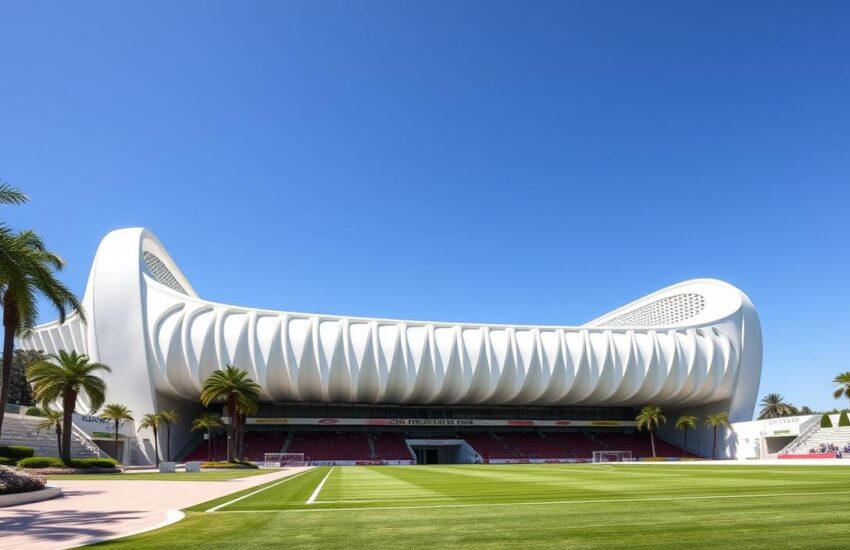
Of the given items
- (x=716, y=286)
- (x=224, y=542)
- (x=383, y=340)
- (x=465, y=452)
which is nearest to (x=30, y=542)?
(x=224, y=542)

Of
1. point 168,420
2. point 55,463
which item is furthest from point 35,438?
point 55,463

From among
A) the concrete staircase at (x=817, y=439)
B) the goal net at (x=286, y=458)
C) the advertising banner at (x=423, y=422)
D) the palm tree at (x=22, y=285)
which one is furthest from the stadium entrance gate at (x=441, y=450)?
the palm tree at (x=22, y=285)

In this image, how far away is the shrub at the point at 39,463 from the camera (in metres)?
35.3

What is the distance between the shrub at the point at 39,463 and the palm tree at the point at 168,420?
22.3m

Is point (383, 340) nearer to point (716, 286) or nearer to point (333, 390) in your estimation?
point (333, 390)

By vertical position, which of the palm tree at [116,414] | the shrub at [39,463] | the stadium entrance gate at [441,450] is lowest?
the stadium entrance gate at [441,450]

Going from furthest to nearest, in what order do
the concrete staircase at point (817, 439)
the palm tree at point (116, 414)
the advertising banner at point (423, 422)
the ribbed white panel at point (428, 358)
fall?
1. the advertising banner at point (423, 422)
2. the ribbed white panel at point (428, 358)
3. the palm tree at point (116, 414)
4. the concrete staircase at point (817, 439)

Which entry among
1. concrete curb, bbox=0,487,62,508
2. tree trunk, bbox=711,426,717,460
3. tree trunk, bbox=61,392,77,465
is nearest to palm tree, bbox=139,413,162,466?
tree trunk, bbox=61,392,77,465

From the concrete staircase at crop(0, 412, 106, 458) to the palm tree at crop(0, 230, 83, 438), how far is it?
25720mm

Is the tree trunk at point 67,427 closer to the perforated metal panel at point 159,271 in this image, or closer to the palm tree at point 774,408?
the perforated metal panel at point 159,271

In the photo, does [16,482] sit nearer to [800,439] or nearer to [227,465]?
[227,465]

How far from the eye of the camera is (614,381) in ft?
231

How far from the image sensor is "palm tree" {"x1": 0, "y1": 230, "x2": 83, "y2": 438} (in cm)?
1919

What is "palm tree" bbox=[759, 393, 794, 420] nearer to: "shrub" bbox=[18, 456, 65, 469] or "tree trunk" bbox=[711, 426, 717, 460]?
"tree trunk" bbox=[711, 426, 717, 460]
